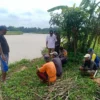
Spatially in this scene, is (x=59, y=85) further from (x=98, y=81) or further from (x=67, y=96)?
(x=98, y=81)

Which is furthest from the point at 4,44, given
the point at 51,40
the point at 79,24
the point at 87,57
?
the point at 79,24

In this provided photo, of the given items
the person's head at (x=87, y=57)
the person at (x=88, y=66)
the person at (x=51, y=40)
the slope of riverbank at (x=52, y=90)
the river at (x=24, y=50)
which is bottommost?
the river at (x=24, y=50)

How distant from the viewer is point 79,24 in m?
11.8

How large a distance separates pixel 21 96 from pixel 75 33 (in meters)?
6.16

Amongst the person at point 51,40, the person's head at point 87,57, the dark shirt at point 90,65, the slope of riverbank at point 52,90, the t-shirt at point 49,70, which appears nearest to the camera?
the slope of riverbank at point 52,90

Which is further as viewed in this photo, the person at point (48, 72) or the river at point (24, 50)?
the river at point (24, 50)

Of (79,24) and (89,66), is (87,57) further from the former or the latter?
(79,24)

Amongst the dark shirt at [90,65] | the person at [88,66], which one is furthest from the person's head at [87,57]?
the dark shirt at [90,65]

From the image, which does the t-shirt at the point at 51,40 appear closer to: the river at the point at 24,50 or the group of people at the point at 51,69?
the group of people at the point at 51,69

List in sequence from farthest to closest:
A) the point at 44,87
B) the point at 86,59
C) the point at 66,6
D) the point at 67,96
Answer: the point at 66,6
the point at 86,59
the point at 44,87
the point at 67,96

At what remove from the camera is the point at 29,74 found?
9508mm

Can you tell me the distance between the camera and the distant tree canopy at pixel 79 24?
11633mm

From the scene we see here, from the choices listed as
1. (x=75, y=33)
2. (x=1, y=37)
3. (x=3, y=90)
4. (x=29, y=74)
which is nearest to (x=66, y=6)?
(x=75, y=33)

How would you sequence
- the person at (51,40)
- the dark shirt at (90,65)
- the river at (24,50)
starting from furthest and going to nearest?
the river at (24,50)
the person at (51,40)
the dark shirt at (90,65)
